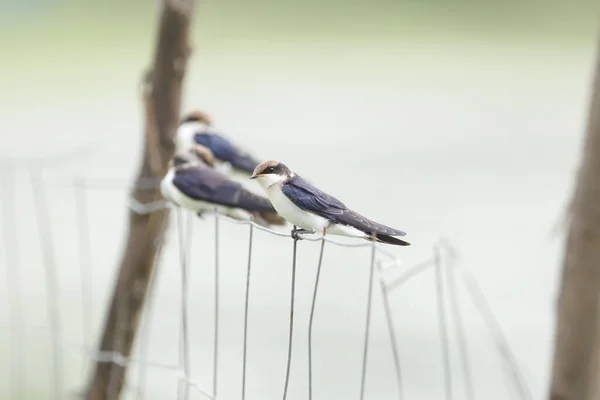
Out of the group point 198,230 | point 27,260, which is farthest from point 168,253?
point 27,260

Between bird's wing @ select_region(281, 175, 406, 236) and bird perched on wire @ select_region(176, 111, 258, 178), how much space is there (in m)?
1.87

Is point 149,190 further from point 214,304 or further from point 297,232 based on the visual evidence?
point 214,304

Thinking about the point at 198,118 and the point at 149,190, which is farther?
the point at 198,118

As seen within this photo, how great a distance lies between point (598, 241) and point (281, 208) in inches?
20.4

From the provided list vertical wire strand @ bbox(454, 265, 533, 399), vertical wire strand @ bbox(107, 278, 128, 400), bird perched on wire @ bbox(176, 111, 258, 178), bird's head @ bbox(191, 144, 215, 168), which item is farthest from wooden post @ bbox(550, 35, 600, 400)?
bird perched on wire @ bbox(176, 111, 258, 178)

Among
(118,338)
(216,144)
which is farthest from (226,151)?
(118,338)

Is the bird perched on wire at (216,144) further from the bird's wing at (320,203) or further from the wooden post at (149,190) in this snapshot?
the bird's wing at (320,203)

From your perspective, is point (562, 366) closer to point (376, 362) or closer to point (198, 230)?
point (376, 362)

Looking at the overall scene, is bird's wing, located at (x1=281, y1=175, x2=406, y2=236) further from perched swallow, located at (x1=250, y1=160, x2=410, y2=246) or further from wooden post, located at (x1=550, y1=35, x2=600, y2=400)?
wooden post, located at (x1=550, y1=35, x2=600, y2=400)

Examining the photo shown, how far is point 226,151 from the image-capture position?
3857 mm

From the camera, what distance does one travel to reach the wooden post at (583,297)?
173 centimetres

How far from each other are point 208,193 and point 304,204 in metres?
1.02

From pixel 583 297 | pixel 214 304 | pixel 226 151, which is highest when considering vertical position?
pixel 226 151

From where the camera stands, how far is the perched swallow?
1.62 meters
